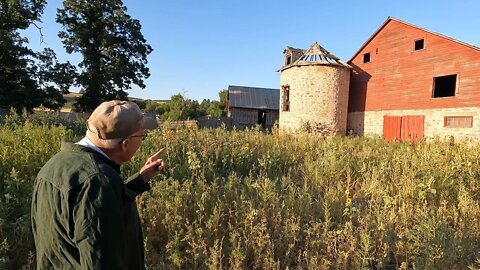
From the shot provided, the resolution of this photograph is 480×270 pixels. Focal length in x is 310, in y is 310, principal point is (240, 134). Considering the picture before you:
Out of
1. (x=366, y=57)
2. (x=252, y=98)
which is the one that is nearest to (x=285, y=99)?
(x=366, y=57)

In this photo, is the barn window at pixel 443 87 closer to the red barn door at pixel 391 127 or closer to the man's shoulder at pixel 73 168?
the red barn door at pixel 391 127

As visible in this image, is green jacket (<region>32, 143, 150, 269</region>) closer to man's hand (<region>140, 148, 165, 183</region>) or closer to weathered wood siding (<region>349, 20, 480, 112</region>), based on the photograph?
man's hand (<region>140, 148, 165, 183</region>)

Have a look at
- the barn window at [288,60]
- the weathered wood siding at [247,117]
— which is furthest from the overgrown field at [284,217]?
the weathered wood siding at [247,117]

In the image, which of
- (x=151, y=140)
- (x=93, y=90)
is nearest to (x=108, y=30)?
(x=93, y=90)

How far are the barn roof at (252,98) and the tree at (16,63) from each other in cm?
1611

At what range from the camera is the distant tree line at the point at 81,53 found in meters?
22.1

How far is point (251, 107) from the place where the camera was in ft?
99.8

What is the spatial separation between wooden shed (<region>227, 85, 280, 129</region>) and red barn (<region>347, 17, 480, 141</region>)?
1018 centimetres

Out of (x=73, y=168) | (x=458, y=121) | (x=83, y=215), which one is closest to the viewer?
(x=83, y=215)

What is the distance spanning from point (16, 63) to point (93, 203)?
26.7 metres

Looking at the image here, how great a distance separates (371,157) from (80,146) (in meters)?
7.59

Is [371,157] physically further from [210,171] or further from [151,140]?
[151,140]

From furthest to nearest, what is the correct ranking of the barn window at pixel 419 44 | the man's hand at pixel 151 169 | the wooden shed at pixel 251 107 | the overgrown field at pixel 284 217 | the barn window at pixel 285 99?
the wooden shed at pixel 251 107 → the barn window at pixel 285 99 → the barn window at pixel 419 44 → the overgrown field at pixel 284 217 → the man's hand at pixel 151 169

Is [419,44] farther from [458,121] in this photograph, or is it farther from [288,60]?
[288,60]
